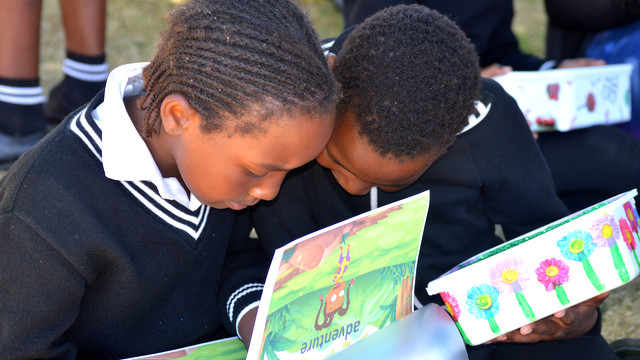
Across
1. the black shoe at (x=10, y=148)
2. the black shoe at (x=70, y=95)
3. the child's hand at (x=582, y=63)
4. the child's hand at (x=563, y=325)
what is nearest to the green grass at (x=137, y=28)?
the black shoe at (x=70, y=95)

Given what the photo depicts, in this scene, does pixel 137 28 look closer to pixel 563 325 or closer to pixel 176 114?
pixel 176 114

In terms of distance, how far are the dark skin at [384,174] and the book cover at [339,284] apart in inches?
4.2

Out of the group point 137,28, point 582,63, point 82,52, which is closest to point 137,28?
point 137,28

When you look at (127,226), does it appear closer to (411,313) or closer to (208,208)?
(208,208)

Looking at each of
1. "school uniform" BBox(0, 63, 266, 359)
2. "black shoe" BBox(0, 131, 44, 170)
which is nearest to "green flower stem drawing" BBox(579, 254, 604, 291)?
"school uniform" BBox(0, 63, 266, 359)

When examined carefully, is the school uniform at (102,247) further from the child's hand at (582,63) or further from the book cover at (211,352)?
the child's hand at (582,63)

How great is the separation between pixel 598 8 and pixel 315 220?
1.06 meters

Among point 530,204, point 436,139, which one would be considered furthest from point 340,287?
point 530,204

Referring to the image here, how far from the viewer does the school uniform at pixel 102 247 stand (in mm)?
940

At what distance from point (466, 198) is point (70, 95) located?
125 cm

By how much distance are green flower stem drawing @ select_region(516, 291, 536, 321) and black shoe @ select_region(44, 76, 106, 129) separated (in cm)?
141

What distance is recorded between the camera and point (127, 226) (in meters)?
1.03

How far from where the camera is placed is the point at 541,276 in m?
1.03

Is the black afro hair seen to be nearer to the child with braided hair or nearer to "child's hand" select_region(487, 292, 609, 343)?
the child with braided hair
